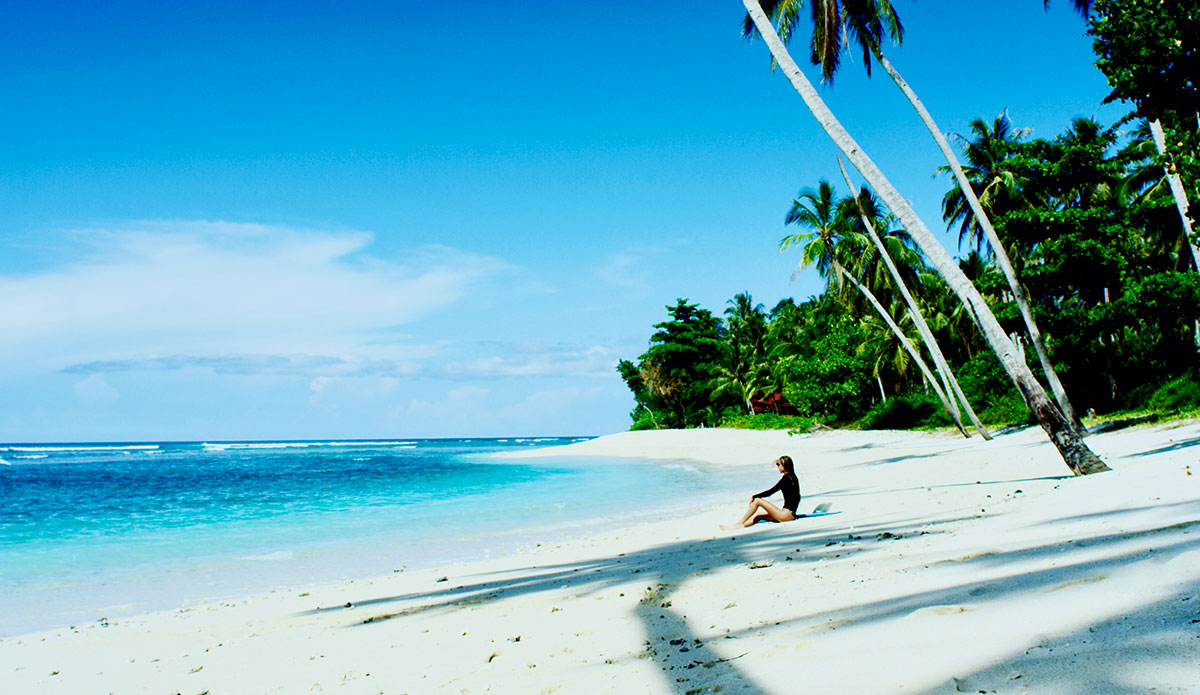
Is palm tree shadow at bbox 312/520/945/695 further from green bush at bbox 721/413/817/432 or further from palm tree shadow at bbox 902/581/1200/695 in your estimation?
green bush at bbox 721/413/817/432

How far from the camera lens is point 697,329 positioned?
6047 centimetres

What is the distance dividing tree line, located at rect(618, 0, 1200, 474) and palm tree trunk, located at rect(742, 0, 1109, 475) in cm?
3

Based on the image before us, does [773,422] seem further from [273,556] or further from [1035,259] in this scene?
[273,556]

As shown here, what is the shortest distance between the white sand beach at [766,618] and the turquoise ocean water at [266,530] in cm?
146

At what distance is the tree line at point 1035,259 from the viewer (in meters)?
9.23

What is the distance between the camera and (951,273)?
10.4 meters

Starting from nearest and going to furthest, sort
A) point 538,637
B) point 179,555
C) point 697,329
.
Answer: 1. point 538,637
2. point 179,555
3. point 697,329

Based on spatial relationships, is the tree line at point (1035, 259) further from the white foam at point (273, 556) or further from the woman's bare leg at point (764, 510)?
the white foam at point (273, 556)

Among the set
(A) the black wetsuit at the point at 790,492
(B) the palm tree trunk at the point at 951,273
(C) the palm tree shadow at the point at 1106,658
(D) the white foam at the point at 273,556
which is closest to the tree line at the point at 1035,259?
(B) the palm tree trunk at the point at 951,273

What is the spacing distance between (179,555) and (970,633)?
489 inches

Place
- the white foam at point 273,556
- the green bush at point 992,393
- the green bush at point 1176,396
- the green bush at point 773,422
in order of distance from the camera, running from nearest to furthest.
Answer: the white foam at point 273,556, the green bush at point 1176,396, the green bush at point 992,393, the green bush at point 773,422

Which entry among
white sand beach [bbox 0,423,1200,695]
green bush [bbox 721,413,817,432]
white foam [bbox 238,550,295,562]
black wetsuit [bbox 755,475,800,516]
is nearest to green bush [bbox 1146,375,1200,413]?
white sand beach [bbox 0,423,1200,695]

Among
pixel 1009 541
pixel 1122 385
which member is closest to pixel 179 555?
pixel 1009 541

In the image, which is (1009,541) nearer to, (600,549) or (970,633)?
(970,633)
